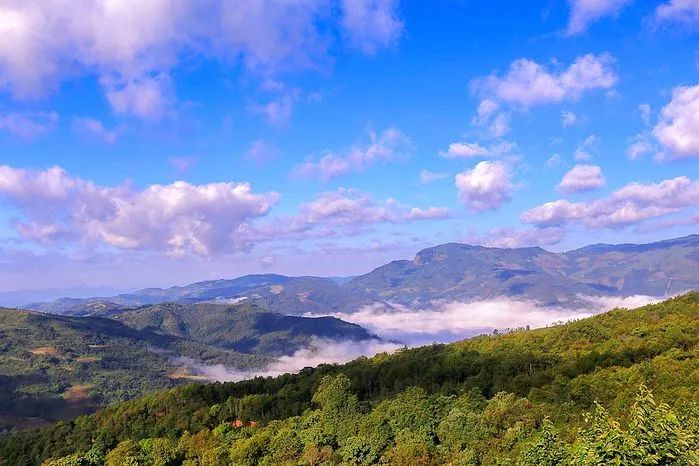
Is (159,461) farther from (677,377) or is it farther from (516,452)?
(677,377)

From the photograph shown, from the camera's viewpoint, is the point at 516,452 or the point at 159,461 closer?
the point at 516,452

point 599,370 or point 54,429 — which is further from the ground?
point 599,370

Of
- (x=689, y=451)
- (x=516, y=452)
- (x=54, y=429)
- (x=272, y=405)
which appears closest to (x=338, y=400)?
(x=272, y=405)

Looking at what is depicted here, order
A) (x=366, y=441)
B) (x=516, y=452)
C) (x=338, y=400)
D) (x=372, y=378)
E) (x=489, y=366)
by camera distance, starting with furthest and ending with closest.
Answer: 1. (x=372, y=378)
2. (x=489, y=366)
3. (x=338, y=400)
4. (x=366, y=441)
5. (x=516, y=452)

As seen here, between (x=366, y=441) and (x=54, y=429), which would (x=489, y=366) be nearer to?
(x=366, y=441)

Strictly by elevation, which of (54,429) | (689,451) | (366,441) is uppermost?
Result: (689,451)

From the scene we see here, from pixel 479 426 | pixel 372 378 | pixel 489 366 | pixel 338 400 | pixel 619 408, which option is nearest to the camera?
pixel 619 408

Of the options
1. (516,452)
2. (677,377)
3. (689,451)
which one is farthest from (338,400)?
(689,451)
